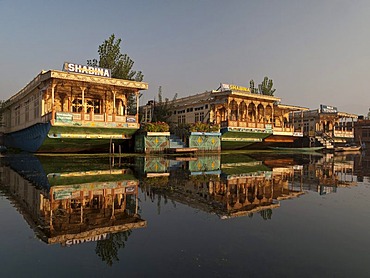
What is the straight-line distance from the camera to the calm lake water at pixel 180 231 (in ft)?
12.4

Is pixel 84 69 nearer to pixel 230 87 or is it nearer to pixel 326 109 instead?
pixel 230 87

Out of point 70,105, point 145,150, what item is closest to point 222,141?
point 145,150

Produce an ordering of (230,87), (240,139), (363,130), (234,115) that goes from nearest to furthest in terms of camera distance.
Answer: (240,139) < (230,87) < (234,115) < (363,130)

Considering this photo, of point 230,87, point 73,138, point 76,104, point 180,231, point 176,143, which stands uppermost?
point 230,87

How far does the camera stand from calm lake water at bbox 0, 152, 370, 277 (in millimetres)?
3770

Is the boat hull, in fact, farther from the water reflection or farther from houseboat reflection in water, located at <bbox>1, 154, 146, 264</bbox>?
houseboat reflection in water, located at <bbox>1, 154, 146, 264</bbox>

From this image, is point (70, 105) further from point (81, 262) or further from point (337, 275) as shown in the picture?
point (337, 275)

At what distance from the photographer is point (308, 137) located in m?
43.0

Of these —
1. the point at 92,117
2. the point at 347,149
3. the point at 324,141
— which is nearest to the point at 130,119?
the point at 92,117

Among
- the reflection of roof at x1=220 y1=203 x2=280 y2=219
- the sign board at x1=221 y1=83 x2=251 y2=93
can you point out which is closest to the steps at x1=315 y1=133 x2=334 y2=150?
the sign board at x1=221 y1=83 x2=251 y2=93

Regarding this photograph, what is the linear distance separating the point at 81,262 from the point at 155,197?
14.7 ft

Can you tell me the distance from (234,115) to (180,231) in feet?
112

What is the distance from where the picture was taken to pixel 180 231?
5.36 m

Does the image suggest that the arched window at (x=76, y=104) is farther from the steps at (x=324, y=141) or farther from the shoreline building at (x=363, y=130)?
the shoreline building at (x=363, y=130)
